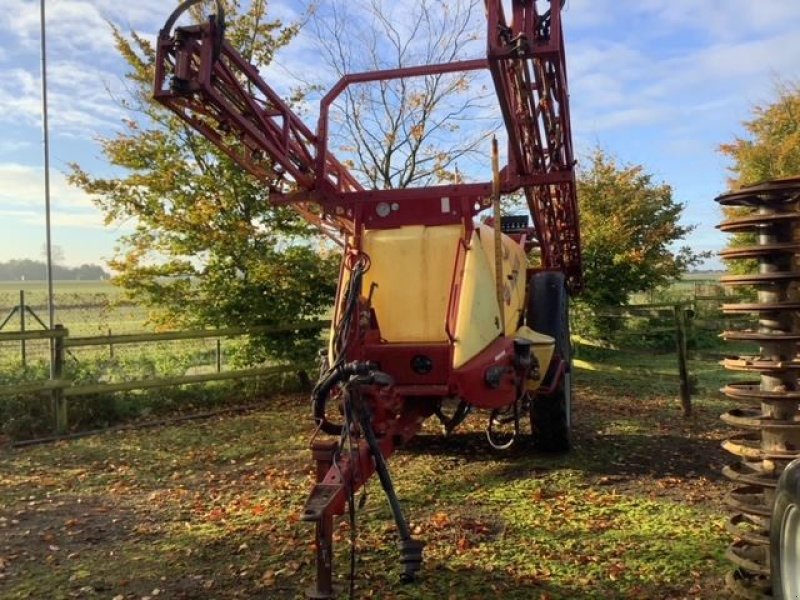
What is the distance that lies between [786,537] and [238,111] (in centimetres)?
447

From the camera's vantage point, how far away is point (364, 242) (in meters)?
5.54

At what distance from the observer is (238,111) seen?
5285mm

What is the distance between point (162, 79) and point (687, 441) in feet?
19.9

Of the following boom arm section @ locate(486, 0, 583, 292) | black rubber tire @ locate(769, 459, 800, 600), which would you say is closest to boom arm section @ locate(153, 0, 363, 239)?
boom arm section @ locate(486, 0, 583, 292)

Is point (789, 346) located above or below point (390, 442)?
above

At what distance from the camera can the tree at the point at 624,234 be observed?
16.9 m

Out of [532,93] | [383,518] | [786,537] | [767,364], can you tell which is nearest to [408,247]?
[532,93]

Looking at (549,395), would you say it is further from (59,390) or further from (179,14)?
(59,390)

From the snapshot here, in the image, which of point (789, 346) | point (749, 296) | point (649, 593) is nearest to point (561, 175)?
point (789, 346)

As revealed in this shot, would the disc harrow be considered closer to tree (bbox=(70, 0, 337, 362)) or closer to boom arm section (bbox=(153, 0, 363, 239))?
boom arm section (bbox=(153, 0, 363, 239))

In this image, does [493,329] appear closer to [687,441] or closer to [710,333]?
[687,441]

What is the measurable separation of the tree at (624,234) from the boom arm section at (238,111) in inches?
445

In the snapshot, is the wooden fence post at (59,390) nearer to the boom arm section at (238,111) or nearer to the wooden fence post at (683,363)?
the boom arm section at (238,111)

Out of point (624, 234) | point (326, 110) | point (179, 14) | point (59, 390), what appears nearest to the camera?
point (179, 14)
